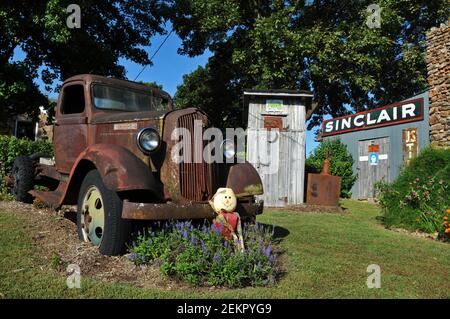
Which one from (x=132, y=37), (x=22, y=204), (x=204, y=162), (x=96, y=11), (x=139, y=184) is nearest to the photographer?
(x=139, y=184)

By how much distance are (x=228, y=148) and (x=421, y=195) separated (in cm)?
447

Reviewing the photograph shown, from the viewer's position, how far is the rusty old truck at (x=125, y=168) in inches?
170

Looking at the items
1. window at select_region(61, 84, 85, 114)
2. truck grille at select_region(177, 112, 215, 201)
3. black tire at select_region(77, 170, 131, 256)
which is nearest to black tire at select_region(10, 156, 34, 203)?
window at select_region(61, 84, 85, 114)

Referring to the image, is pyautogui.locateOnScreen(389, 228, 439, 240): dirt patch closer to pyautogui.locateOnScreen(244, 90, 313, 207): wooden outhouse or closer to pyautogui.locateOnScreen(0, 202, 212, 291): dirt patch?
pyautogui.locateOnScreen(244, 90, 313, 207): wooden outhouse

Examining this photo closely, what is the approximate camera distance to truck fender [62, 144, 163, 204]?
418 cm

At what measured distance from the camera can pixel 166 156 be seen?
4770 mm

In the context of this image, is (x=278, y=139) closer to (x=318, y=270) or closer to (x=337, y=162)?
(x=337, y=162)

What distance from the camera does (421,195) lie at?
7.71m

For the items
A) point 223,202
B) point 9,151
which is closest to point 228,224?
point 223,202

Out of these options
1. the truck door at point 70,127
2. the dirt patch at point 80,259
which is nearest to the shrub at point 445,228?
the dirt patch at point 80,259

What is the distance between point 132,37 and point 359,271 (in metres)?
13.7

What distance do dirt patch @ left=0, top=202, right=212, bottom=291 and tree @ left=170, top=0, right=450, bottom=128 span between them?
13.8 metres

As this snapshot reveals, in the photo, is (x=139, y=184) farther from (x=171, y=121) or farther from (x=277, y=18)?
(x=277, y=18)
